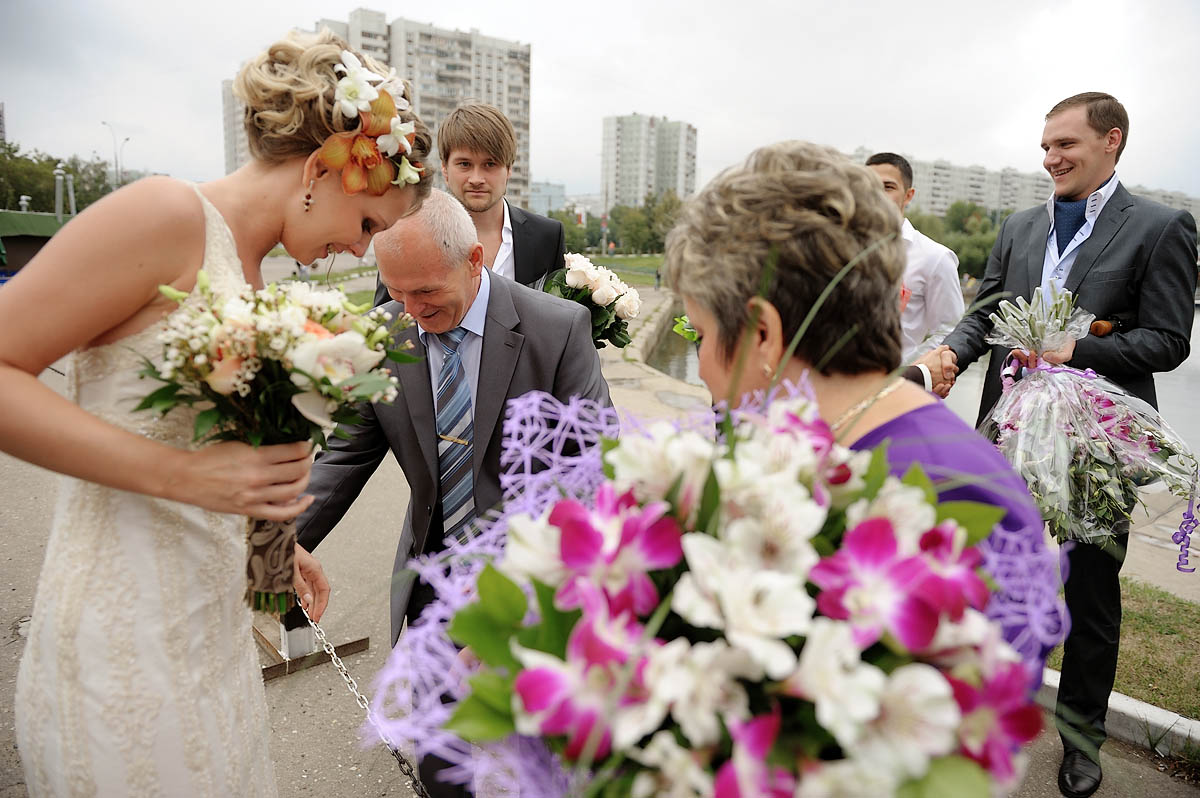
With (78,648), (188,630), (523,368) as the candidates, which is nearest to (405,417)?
(523,368)

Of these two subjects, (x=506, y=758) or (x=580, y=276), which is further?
(x=580, y=276)

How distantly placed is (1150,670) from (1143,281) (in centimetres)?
211

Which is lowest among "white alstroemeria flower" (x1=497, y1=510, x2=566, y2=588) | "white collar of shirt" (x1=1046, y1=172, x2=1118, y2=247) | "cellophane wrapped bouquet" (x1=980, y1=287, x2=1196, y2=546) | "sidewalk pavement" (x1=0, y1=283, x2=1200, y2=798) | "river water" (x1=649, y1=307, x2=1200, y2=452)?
"river water" (x1=649, y1=307, x2=1200, y2=452)

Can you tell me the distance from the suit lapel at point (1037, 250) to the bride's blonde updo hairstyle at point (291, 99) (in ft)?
10.8

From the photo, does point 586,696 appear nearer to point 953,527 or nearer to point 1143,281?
point 953,527

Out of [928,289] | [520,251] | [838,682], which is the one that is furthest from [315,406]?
[928,289]

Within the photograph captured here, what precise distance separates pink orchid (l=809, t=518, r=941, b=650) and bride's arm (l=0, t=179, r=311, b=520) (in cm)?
137

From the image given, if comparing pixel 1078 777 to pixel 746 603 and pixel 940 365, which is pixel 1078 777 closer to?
pixel 940 365

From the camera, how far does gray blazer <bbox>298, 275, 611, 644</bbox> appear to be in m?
2.59

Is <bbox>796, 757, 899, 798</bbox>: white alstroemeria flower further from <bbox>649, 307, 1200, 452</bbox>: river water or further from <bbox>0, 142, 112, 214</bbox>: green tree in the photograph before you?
<bbox>0, 142, 112, 214</bbox>: green tree

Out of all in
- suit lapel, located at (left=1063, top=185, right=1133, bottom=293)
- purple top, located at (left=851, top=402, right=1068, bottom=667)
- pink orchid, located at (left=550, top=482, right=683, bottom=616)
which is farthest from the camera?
suit lapel, located at (left=1063, top=185, right=1133, bottom=293)

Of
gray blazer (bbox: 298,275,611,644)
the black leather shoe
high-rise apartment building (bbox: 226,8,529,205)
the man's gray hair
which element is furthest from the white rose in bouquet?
high-rise apartment building (bbox: 226,8,529,205)

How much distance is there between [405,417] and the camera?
2.60 m

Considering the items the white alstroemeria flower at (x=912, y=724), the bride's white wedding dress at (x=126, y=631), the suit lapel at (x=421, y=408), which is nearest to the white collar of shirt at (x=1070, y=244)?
the suit lapel at (x=421, y=408)
